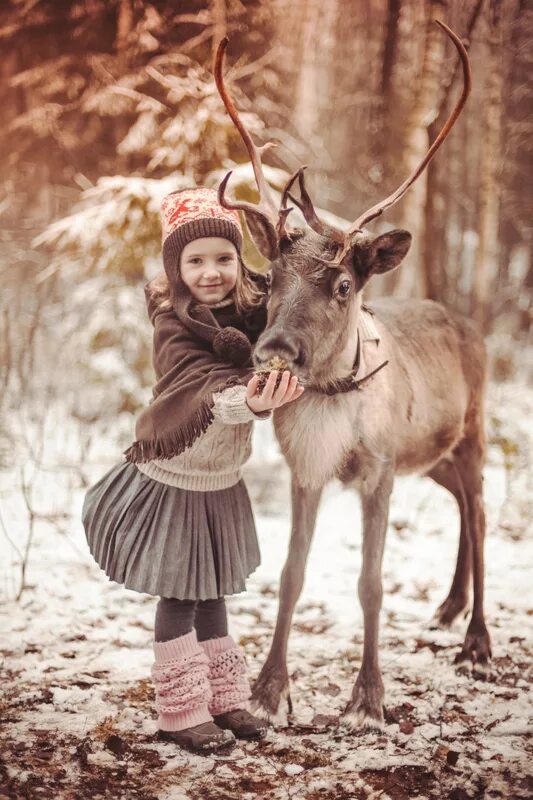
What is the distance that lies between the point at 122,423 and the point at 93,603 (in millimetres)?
2893

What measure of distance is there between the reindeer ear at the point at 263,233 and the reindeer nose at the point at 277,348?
47 centimetres

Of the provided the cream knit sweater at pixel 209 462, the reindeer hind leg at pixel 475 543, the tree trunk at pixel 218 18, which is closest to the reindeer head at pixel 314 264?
the cream knit sweater at pixel 209 462

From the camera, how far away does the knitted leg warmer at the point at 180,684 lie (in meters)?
2.99

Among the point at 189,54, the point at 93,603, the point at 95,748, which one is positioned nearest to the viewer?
the point at 95,748

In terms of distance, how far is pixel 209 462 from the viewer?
9.85 feet

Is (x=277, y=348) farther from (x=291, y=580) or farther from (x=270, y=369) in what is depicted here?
(x=291, y=580)

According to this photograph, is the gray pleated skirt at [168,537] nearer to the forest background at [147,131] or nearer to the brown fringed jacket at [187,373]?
the brown fringed jacket at [187,373]

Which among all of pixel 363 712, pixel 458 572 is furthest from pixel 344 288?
pixel 458 572

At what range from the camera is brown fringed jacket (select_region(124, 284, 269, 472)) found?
276 centimetres

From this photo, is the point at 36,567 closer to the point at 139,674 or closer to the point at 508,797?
the point at 139,674

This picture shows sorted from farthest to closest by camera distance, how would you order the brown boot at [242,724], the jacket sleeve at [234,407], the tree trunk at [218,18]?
the tree trunk at [218,18]
the brown boot at [242,724]
the jacket sleeve at [234,407]

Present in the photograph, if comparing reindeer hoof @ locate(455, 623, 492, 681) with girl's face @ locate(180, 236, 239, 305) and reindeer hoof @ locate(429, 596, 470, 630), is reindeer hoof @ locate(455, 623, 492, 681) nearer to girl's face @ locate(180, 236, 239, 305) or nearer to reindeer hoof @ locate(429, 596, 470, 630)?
reindeer hoof @ locate(429, 596, 470, 630)

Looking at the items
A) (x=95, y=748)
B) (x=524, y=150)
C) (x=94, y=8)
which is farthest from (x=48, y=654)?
(x=524, y=150)

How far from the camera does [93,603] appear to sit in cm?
449
